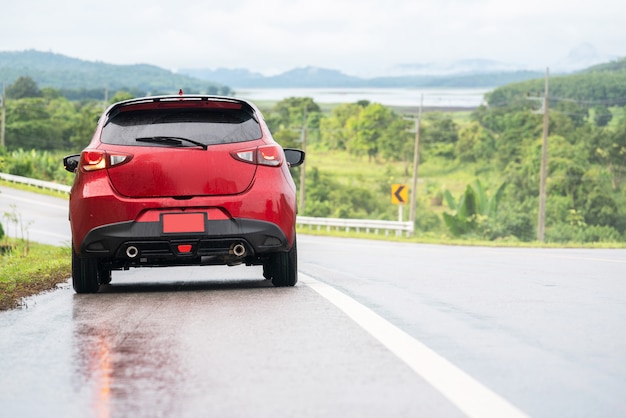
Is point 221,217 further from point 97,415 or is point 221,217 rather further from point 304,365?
point 97,415

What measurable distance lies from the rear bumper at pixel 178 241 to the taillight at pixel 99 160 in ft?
1.80

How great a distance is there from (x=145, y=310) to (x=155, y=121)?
201cm

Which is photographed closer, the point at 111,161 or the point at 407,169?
the point at 111,161

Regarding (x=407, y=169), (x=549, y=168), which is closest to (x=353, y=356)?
(x=549, y=168)

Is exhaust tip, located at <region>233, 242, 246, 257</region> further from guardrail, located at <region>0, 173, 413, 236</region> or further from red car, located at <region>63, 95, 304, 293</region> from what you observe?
guardrail, located at <region>0, 173, 413, 236</region>

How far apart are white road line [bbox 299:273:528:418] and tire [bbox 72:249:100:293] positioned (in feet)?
9.57

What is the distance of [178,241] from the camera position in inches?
382

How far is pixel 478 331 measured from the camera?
7.48m

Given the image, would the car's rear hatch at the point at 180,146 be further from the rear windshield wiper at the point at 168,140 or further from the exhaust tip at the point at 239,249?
the exhaust tip at the point at 239,249

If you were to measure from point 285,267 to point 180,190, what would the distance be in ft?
4.82

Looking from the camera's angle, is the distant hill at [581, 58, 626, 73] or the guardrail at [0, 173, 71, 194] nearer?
the guardrail at [0, 173, 71, 194]

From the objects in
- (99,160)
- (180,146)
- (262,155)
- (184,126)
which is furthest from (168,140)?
(262,155)

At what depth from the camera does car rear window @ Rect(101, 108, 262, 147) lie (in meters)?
9.98

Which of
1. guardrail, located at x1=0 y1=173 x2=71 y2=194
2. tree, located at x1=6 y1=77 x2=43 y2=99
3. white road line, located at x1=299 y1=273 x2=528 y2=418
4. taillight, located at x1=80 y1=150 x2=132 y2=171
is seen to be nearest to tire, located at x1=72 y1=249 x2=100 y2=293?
taillight, located at x1=80 y1=150 x2=132 y2=171
